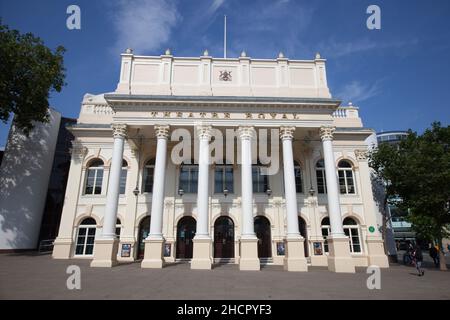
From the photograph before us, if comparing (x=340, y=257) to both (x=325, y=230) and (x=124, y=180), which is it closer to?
(x=325, y=230)

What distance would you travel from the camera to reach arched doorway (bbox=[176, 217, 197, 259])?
1767 centimetres

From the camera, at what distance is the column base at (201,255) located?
43.0ft

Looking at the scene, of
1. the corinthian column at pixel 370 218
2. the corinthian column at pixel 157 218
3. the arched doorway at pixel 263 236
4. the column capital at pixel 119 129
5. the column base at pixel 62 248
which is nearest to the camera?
the corinthian column at pixel 157 218

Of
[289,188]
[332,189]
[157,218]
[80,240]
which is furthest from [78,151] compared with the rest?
[332,189]

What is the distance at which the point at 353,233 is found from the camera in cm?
1820

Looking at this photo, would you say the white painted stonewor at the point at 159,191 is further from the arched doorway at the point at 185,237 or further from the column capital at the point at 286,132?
the column capital at the point at 286,132

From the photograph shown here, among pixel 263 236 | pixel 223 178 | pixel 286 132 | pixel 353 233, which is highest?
pixel 286 132

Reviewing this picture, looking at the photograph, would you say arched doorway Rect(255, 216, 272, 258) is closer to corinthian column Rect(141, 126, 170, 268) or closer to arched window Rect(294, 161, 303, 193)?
arched window Rect(294, 161, 303, 193)

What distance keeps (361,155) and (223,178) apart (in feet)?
32.8

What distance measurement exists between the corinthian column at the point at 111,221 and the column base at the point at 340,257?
11126mm

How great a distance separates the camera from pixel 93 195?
18.2 metres

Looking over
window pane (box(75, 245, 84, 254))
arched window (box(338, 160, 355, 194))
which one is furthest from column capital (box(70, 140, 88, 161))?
arched window (box(338, 160, 355, 194))

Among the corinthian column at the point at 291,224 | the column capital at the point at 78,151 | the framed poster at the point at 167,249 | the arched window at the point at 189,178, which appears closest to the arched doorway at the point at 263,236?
the corinthian column at the point at 291,224

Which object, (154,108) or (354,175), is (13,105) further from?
(354,175)
